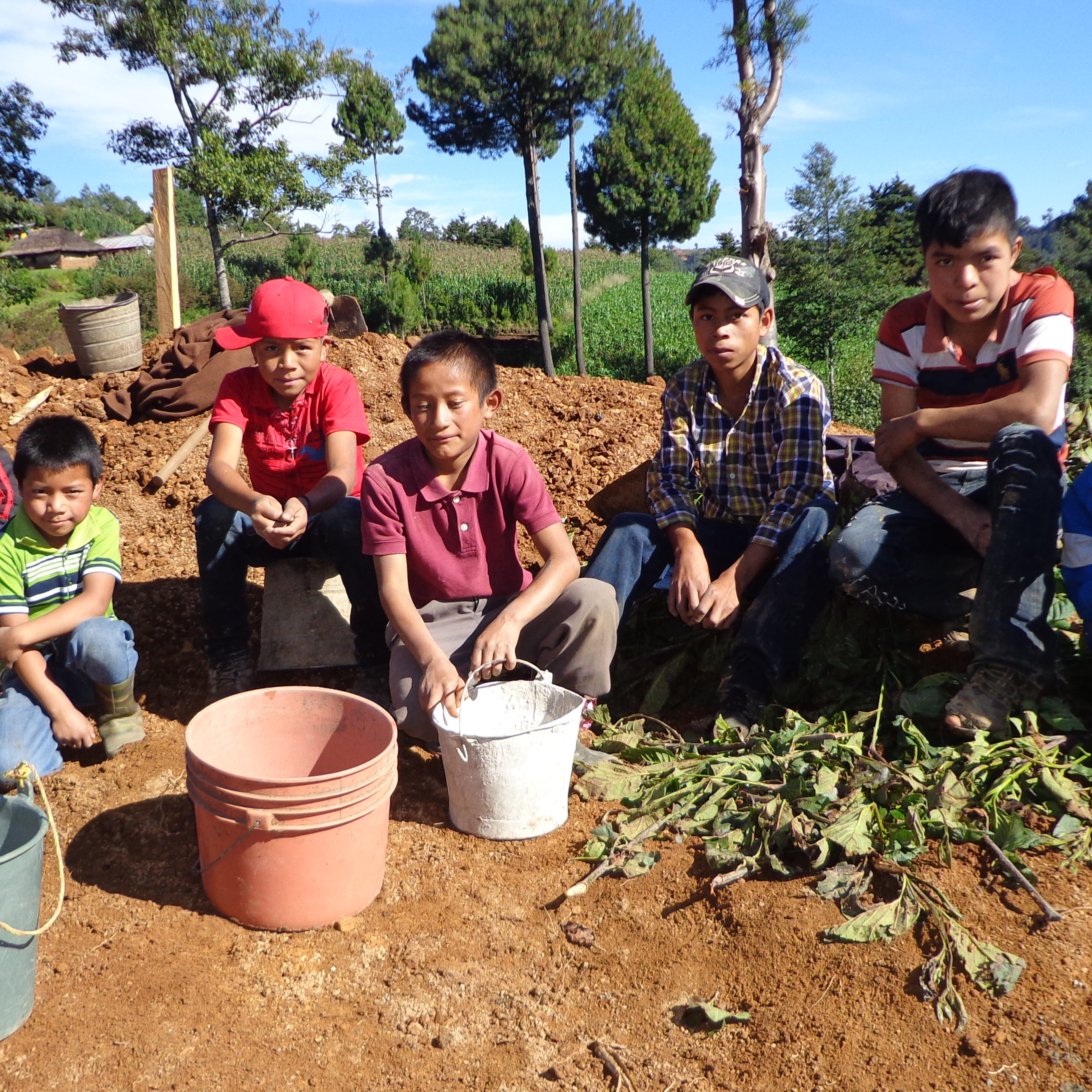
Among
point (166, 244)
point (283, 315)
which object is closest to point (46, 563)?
point (283, 315)

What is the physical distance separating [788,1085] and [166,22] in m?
18.2

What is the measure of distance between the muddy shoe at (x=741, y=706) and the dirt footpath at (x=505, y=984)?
53cm

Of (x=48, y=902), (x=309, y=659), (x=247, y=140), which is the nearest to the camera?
(x=48, y=902)

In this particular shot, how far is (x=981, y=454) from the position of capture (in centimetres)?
269

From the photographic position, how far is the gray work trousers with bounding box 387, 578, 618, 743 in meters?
2.56

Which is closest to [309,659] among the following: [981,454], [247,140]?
[981,454]

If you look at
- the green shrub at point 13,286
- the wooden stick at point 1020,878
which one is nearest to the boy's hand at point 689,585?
the wooden stick at point 1020,878

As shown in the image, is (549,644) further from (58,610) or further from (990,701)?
(58,610)

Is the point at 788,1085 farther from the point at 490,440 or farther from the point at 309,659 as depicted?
the point at 309,659

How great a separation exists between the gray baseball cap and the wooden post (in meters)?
6.40

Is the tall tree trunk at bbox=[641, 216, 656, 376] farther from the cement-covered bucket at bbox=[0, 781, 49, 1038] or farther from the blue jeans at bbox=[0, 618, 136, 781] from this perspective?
the cement-covered bucket at bbox=[0, 781, 49, 1038]

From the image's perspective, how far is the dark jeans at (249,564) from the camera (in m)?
3.02

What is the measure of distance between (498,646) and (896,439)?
1324 millimetres

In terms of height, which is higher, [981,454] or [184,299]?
[184,299]
